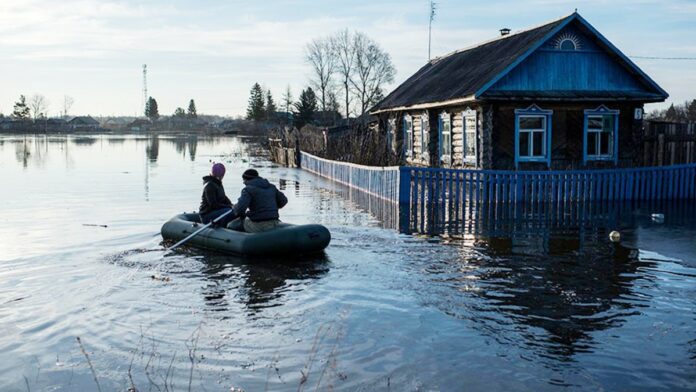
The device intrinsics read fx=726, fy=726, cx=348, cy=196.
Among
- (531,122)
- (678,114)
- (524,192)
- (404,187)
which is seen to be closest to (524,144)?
(531,122)

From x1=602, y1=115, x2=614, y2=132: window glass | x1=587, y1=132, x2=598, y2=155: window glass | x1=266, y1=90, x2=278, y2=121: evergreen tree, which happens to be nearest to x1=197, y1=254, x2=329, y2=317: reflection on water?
x1=587, y1=132, x2=598, y2=155: window glass

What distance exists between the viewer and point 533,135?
25266mm

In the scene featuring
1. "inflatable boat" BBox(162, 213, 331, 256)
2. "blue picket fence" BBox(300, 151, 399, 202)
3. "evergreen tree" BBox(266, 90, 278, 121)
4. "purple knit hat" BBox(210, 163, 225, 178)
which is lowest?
"inflatable boat" BBox(162, 213, 331, 256)

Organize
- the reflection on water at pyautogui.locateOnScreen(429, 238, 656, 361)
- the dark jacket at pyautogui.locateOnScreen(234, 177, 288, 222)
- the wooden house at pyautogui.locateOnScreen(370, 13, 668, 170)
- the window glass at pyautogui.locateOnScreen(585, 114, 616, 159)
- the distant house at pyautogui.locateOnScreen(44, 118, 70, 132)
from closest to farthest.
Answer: the reflection on water at pyautogui.locateOnScreen(429, 238, 656, 361)
the dark jacket at pyautogui.locateOnScreen(234, 177, 288, 222)
the wooden house at pyautogui.locateOnScreen(370, 13, 668, 170)
the window glass at pyautogui.locateOnScreen(585, 114, 616, 159)
the distant house at pyautogui.locateOnScreen(44, 118, 70, 132)

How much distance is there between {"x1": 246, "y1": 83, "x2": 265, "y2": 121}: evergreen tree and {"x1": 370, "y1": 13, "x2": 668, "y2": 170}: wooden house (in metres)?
107

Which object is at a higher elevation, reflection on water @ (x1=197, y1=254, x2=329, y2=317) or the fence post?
the fence post

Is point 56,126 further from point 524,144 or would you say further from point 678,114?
point 524,144

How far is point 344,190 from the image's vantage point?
26.6 m

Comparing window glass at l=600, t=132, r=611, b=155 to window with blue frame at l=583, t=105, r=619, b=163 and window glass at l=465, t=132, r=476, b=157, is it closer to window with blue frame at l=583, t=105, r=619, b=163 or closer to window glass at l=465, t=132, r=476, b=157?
window with blue frame at l=583, t=105, r=619, b=163

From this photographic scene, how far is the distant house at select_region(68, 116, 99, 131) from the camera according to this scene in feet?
574

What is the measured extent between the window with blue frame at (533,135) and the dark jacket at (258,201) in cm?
1381

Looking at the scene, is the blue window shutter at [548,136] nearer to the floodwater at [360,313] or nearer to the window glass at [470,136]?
the window glass at [470,136]

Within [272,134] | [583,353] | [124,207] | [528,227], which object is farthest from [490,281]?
[272,134]

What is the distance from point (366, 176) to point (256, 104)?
111 meters
